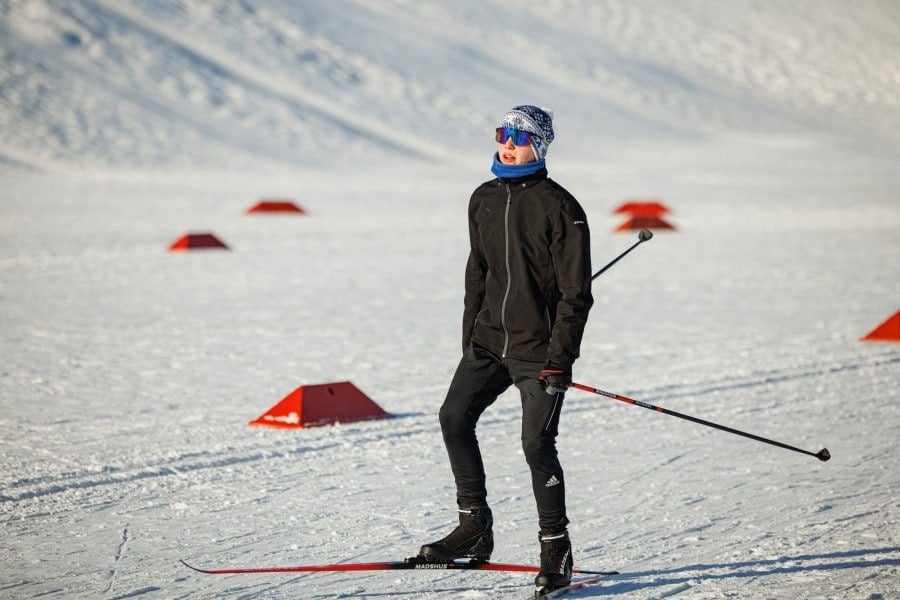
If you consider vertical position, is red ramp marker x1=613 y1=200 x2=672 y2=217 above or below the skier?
above

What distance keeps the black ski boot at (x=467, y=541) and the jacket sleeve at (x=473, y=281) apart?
0.53 m

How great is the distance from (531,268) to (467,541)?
89 centimetres

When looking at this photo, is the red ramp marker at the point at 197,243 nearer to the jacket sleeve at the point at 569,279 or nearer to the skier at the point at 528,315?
the skier at the point at 528,315

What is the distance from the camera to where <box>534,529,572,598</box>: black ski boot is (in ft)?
11.9

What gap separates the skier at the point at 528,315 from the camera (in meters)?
3.56

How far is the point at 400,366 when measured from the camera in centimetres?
778

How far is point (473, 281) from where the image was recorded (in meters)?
3.84

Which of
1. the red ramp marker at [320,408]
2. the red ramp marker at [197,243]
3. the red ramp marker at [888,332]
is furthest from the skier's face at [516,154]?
the red ramp marker at [197,243]

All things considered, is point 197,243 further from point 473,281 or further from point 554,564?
point 554,564

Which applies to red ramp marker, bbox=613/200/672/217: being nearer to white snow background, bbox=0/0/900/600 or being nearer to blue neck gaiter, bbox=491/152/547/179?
white snow background, bbox=0/0/900/600

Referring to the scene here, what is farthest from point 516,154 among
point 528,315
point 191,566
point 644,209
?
point 644,209

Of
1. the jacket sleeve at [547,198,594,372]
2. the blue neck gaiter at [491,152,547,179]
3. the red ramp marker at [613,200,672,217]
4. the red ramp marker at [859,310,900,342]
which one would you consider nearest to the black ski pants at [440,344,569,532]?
the jacket sleeve at [547,198,594,372]

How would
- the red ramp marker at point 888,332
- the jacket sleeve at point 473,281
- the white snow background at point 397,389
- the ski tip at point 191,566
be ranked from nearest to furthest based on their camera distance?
the jacket sleeve at point 473,281
the ski tip at point 191,566
the white snow background at point 397,389
the red ramp marker at point 888,332

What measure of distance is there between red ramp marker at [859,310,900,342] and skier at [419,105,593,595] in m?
5.27
